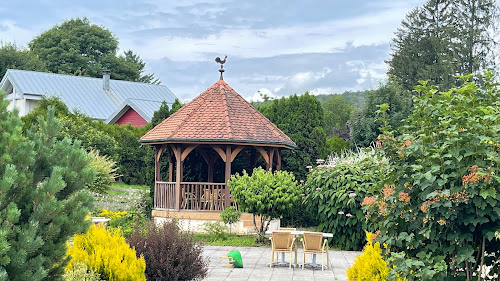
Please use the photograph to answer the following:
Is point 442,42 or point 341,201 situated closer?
point 341,201

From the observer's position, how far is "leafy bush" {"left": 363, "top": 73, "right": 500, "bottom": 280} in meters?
5.59

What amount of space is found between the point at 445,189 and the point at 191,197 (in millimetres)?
13730

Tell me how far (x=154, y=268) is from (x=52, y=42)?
50.2m

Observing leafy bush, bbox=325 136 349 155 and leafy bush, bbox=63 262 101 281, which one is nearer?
leafy bush, bbox=63 262 101 281

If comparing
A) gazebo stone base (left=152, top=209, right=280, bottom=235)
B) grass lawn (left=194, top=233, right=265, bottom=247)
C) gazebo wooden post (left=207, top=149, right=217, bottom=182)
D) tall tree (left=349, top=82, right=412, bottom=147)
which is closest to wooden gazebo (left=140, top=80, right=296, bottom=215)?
gazebo stone base (left=152, top=209, right=280, bottom=235)

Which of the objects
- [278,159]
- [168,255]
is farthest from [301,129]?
[168,255]

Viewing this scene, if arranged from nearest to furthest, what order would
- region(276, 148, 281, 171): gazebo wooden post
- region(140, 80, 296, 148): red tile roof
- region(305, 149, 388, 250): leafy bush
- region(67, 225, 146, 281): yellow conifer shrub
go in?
region(67, 225, 146, 281): yellow conifer shrub → region(305, 149, 388, 250): leafy bush → region(140, 80, 296, 148): red tile roof → region(276, 148, 281, 171): gazebo wooden post

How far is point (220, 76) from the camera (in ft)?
70.2

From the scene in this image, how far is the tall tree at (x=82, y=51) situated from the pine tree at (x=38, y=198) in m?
48.6

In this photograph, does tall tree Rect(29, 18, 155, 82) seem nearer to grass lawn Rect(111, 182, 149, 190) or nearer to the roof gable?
the roof gable

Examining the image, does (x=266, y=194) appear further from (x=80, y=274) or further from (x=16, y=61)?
(x=16, y=61)

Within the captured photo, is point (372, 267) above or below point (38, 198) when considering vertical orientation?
below

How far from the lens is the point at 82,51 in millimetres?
56469

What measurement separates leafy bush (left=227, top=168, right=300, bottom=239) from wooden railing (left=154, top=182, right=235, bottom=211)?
232 centimetres
